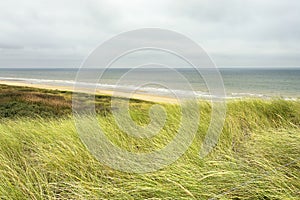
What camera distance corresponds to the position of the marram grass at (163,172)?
1.97m

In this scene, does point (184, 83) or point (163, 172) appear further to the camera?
point (184, 83)

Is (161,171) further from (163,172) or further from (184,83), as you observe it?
(184,83)

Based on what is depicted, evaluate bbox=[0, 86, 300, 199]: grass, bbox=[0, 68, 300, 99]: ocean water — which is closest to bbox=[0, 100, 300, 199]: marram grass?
bbox=[0, 86, 300, 199]: grass

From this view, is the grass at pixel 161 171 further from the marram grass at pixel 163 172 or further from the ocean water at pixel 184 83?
the ocean water at pixel 184 83

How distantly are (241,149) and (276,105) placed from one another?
8.58ft

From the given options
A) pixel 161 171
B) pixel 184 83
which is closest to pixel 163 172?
pixel 161 171

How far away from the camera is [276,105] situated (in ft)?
17.0

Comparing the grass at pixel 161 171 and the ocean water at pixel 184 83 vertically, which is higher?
the ocean water at pixel 184 83

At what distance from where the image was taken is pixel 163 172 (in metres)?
2.26

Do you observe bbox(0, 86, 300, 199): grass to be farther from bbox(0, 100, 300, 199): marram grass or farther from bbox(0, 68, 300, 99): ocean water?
bbox(0, 68, 300, 99): ocean water

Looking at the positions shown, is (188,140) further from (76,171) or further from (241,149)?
(76,171)

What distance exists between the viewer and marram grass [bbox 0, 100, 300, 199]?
77.5 inches

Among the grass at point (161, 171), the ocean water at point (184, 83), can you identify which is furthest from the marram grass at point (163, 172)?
the ocean water at point (184, 83)

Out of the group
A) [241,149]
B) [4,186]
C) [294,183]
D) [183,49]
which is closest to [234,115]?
[183,49]
